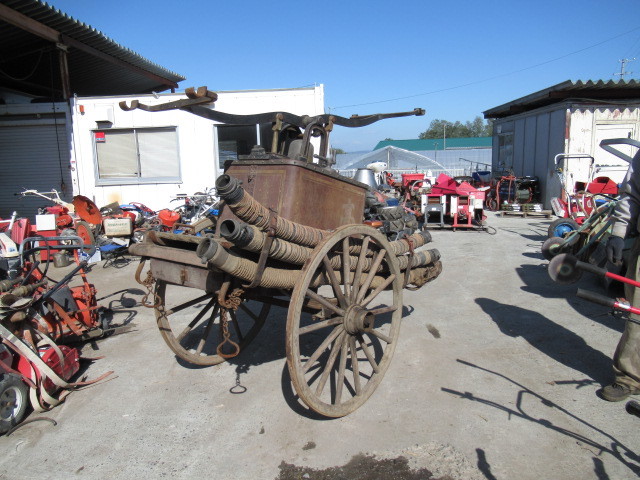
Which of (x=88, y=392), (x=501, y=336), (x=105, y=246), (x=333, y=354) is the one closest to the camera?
(x=333, y=354)

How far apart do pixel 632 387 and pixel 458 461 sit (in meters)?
1.64

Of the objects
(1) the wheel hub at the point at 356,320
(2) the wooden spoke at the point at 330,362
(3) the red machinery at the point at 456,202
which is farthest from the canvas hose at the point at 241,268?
(3) the red machinery at the point at 456,202

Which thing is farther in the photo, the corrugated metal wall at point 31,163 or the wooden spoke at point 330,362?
the corrugated metal wall at point 31,163

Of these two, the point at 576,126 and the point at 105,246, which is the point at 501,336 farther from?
the point at 576,126

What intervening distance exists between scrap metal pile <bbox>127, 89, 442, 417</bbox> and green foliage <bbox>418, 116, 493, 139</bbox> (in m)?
82.3

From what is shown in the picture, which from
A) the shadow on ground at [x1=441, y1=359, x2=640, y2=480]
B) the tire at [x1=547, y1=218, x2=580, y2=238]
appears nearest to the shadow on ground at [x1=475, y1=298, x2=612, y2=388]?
the shadow on ground at [x1=441, y1=359, x2=640, y2=480]

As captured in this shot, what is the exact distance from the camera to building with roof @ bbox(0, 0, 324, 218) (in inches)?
447

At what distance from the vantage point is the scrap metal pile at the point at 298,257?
8.64 ft

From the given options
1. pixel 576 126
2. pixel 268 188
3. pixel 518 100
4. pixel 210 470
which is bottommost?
pixel 210 470

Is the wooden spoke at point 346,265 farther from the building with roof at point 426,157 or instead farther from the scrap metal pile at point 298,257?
the building with roof at point 426,157

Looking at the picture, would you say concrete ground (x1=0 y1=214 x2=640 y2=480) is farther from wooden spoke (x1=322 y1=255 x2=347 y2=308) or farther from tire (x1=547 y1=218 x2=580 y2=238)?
tire (x1=547 y1=218 x2=580 y2=238)

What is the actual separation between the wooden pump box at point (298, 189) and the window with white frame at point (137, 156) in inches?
361

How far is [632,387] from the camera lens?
332 centimetres

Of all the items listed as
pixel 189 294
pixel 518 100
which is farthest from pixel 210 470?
pixel 518 100
